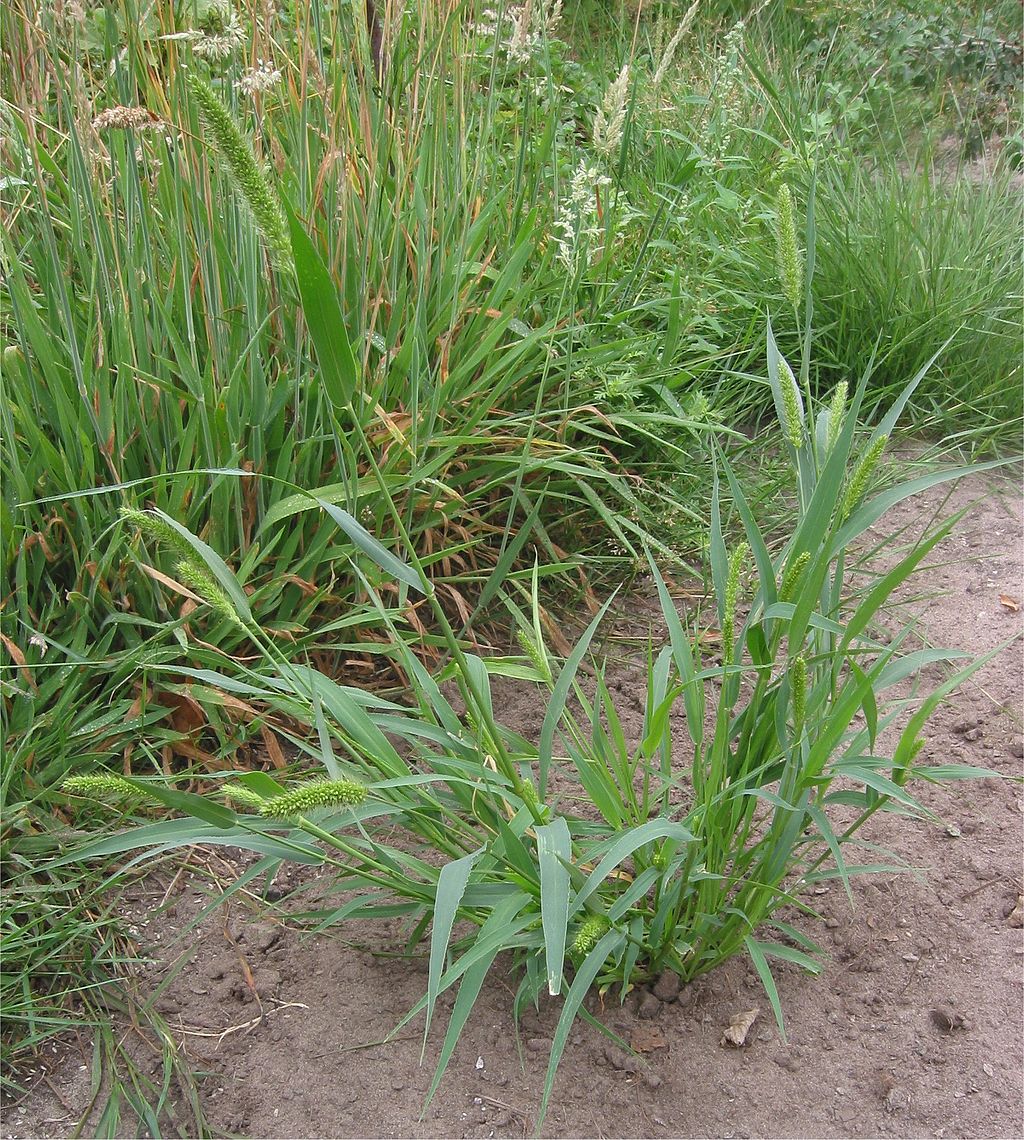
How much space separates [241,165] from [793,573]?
738 mm

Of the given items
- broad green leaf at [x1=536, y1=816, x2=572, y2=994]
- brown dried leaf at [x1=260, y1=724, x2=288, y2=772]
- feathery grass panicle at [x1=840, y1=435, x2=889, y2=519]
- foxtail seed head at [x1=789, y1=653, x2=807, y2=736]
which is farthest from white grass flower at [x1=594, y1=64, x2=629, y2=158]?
broad green leaf at [x1=536, y1=816, x2=572, y2=994]

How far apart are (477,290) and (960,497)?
136cm

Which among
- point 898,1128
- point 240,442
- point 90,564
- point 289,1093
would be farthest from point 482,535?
point 898,1128

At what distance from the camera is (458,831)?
5.16 feet

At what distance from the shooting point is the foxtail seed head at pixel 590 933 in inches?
48.0

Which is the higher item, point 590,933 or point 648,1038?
point 590,933

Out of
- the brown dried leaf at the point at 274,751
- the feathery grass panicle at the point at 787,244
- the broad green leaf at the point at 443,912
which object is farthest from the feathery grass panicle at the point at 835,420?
the brown dried leaf at the point at 274,751

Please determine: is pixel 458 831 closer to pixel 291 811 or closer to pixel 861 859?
pixel 291 811

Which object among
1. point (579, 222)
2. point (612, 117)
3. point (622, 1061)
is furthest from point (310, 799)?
point (612, 117)

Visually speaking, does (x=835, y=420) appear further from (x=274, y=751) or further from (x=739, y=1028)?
(x=274, y=751)

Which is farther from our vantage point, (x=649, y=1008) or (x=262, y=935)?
(x=262, y=935)

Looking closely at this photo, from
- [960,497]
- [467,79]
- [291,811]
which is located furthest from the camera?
[960,497]

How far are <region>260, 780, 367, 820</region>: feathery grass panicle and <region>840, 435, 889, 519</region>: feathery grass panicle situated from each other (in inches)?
26.5

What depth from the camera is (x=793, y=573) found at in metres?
Answer: 1.28
